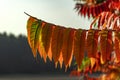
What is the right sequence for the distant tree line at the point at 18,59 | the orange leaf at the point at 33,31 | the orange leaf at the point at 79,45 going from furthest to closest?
the distant tree line at the point at 18,59, the orange leaf at the point at 33,31, the orange leaf at the point at 79,45

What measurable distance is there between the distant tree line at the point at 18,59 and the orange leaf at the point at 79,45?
59765 mm

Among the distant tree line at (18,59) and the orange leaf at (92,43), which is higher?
the orange leaf at (92,43)

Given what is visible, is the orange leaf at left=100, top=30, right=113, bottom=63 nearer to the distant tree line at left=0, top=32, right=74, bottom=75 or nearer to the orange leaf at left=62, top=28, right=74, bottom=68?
the orange leaf at left=62, top=28, right=74, bottom=68

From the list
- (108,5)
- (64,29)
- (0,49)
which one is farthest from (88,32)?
(0,49)

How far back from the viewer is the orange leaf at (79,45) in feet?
5.78

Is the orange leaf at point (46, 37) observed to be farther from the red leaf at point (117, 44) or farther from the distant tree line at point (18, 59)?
the distant tree line at point (18, 59)

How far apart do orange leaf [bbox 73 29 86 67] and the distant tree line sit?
2353 inches

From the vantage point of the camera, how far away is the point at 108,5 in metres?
3.55

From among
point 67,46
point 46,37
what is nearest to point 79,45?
point 67,46

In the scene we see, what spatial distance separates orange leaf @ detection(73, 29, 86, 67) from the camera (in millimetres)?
1762

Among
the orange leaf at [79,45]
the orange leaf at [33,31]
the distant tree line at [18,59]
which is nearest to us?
the orange leaf at [79,45]

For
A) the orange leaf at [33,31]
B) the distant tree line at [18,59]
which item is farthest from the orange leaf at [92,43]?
the distant tree line at [18,59]

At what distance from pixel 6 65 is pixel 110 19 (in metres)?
61.0

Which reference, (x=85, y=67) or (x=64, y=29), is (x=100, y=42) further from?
(x=85, y=67)
